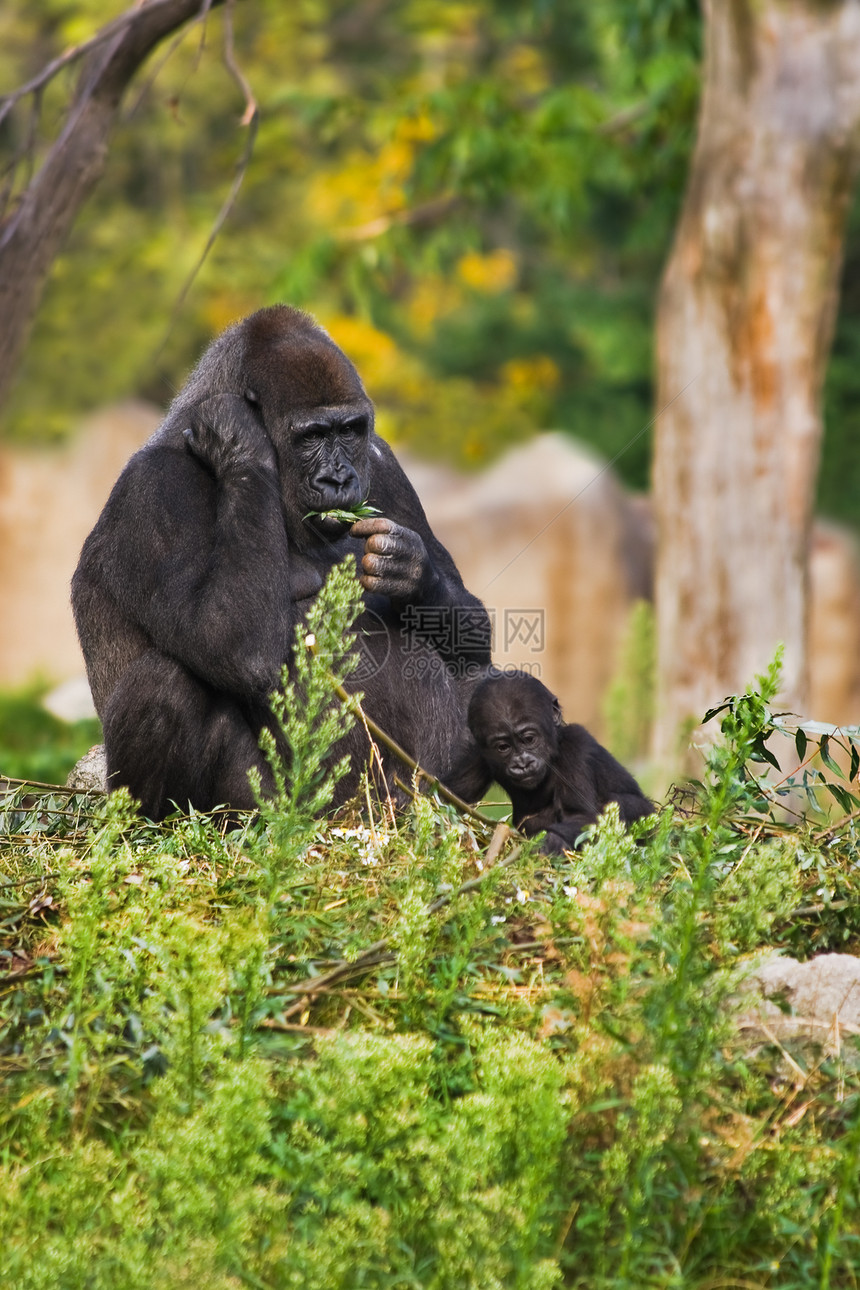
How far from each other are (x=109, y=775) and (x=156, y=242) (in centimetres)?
1237

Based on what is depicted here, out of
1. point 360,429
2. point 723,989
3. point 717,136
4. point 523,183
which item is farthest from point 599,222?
point 723,989

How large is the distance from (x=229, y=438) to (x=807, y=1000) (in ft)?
6.69

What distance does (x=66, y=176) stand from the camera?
5367mm

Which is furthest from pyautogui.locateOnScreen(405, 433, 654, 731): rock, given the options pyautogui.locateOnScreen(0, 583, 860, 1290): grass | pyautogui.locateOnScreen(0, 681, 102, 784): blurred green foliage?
pyautogui.locateOnScreen(0, 583, 860, 1290): grass

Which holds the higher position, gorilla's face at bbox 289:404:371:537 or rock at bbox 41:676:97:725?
rock at bbox 41:676:97:725

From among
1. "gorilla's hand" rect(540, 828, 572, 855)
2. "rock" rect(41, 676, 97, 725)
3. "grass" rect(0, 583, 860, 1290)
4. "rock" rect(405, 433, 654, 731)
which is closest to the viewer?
"grass" rect(0, 583, 860, 1290)

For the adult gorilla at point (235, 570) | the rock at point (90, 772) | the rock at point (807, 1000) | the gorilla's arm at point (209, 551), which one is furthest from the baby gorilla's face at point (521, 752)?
the rock at point (90, 772)

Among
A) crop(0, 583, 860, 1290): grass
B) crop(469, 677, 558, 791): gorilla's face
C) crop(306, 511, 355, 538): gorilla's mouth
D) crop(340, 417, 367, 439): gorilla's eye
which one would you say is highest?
crop(340, 417, 367, 439): gorilla's eye

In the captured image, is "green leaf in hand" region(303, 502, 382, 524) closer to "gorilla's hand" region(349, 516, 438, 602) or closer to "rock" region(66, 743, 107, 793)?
"gorilla's hand" region(349, 516, 438, 602)

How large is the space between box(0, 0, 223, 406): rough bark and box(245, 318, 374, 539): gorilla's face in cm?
191

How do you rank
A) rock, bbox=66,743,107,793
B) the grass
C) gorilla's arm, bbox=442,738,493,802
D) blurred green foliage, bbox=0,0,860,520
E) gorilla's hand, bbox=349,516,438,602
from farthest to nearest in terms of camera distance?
1. blurred green foliage, bbox=0,0,860,520
2. rock, bbox=66,743,107,793
3. gorilla's arm, bbox=442,738,493,802
4. gorilla's hand, bbox=349,516,438,602
5. the grass

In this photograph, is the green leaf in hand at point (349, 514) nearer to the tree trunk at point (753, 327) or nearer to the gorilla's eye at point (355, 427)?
the gorilla's eye at point (355, 427)

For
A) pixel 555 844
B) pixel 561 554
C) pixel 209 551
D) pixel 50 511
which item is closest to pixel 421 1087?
pixel 555 844

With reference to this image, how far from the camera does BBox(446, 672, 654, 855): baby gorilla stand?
381cm
